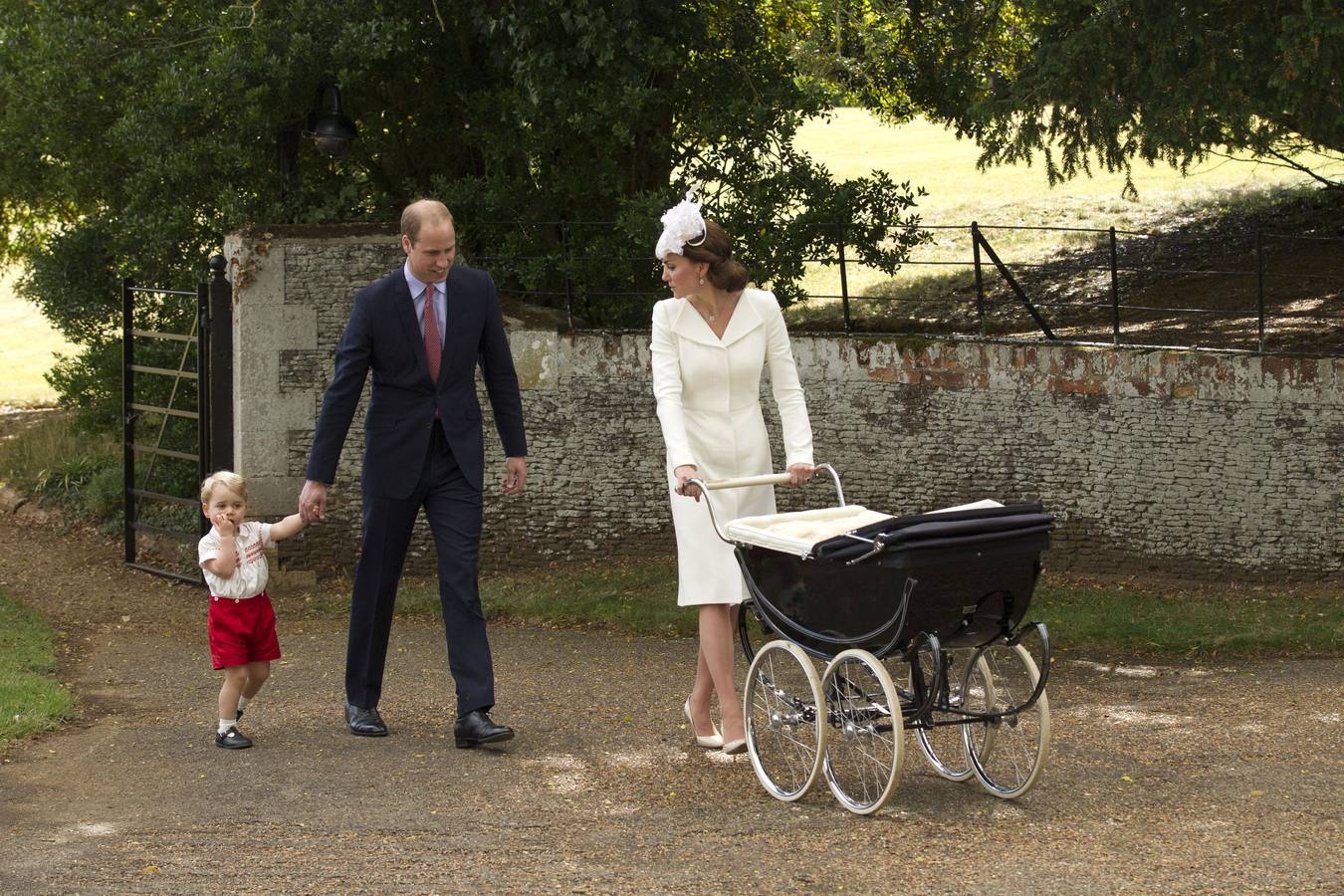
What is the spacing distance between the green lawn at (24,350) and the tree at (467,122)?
783 cm

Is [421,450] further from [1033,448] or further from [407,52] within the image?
[407,52]

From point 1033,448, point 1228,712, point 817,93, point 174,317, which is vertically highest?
point 817,93

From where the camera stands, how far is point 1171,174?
23391mm

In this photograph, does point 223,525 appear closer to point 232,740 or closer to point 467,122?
point 232,740

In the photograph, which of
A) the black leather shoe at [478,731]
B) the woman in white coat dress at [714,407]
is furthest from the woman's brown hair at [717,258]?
the black leather shoe at [478,731]

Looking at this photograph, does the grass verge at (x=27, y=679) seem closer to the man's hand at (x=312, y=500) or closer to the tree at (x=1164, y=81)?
the man's hand at (x=312, y=500)

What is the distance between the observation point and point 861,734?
5.53 metres

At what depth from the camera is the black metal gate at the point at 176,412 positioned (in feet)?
35.3

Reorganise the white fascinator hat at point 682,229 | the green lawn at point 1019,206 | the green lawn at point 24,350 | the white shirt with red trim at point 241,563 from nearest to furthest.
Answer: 1. the white fascinator hat at point 682,229
2. the white shirt with red trim at point 241,563
3. the green lawn at point 1019,206
4. the green lawn at point 24,350

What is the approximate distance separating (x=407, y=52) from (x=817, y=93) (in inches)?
134

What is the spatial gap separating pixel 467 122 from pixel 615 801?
28.0 feet

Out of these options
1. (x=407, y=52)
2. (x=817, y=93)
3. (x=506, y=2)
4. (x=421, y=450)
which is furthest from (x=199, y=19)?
(x=421, y=450)

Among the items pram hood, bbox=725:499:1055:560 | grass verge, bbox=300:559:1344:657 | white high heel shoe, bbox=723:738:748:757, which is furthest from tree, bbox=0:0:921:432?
pram hood, bbox=725:499:1055:560

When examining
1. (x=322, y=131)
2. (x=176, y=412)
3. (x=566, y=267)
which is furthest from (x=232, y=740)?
(x=322, y=131)
